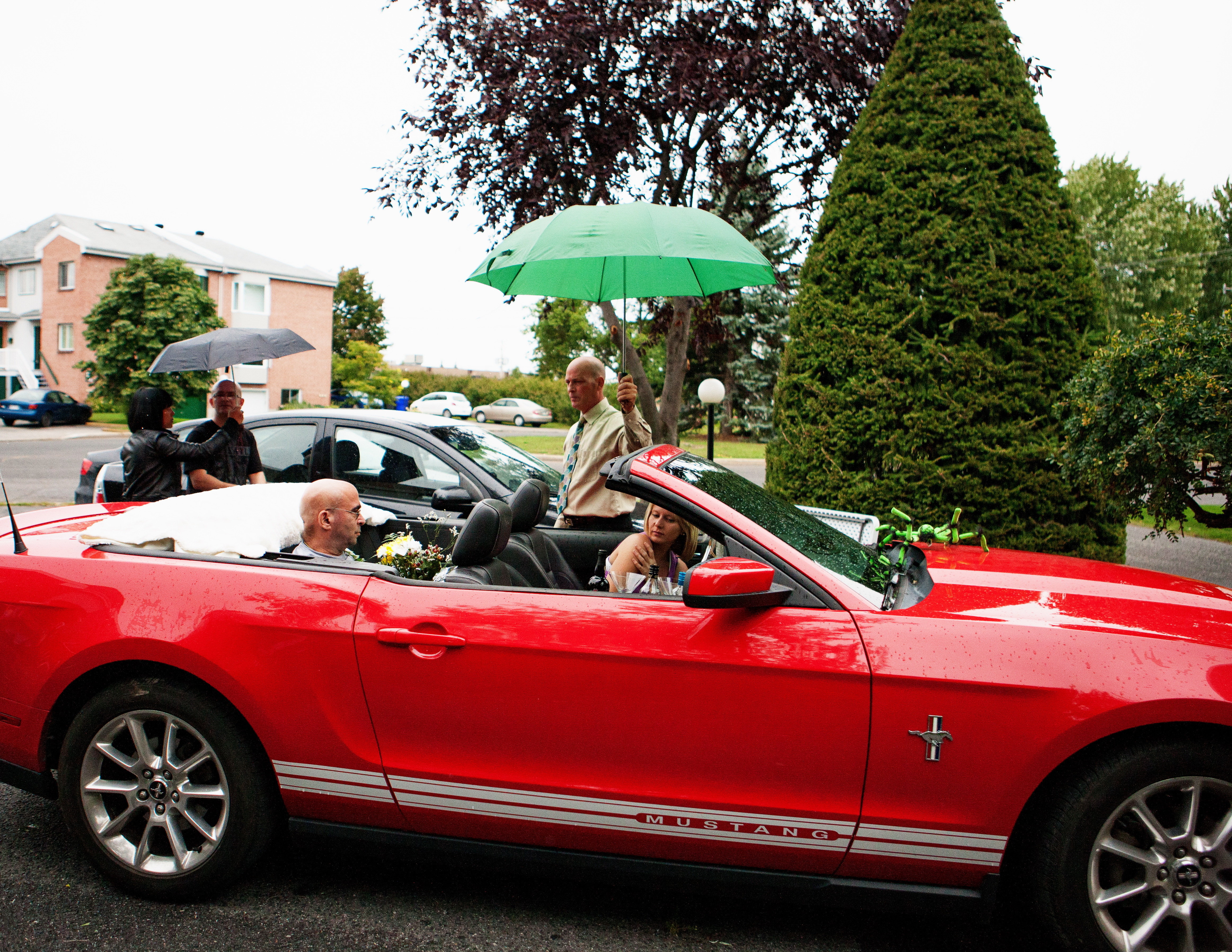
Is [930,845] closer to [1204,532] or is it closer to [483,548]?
[483,548]

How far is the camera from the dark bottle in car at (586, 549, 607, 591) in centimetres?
368

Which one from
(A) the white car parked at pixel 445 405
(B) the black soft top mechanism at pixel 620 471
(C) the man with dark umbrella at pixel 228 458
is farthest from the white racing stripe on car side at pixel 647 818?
(A) the white car parked at pixel 445 405

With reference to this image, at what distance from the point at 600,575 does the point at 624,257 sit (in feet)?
6.01

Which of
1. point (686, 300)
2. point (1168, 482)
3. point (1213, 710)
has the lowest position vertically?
point (1213, 710)

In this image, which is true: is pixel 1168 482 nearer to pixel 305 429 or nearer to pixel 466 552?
pixel 466 552

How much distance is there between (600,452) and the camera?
17.4 ft

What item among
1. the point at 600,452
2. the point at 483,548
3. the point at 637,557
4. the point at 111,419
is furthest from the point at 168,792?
the point at 111,419

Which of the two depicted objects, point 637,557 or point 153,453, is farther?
point 153,453

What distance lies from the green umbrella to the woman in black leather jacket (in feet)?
7.22

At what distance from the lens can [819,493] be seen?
6965mm

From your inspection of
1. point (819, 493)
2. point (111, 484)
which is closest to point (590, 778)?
point (819, 493)

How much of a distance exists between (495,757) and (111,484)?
5.85 meters

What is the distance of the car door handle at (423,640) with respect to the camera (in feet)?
8.30

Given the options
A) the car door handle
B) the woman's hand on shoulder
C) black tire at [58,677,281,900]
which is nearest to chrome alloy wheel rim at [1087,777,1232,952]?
the woman's hand on shoulder
